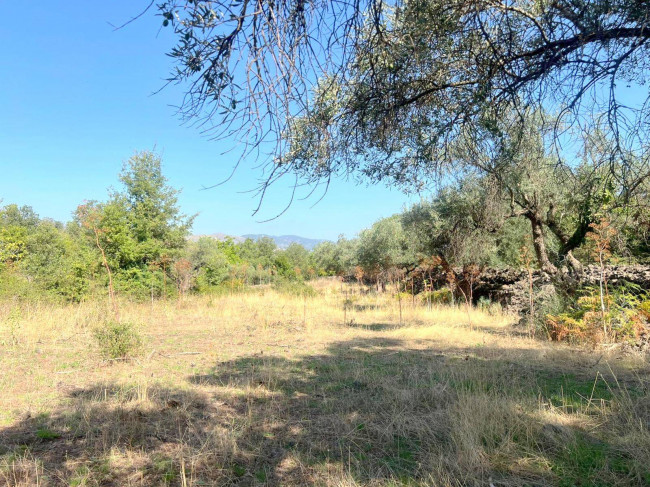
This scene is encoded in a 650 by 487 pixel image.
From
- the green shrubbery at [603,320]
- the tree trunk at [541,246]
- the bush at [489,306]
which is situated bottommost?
the bush at [489,306]

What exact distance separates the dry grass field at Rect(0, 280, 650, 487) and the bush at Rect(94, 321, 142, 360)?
20cm

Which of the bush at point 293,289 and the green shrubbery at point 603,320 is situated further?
the bush at point 293,289

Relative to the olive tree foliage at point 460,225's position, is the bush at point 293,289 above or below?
below

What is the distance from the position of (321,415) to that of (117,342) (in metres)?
4.18

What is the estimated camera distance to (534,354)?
6.35 m

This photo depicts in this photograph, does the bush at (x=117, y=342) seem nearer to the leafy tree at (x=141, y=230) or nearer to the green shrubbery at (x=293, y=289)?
the leafy tree at (x=141, y=230)

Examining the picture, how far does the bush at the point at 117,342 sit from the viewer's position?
20.1 feet

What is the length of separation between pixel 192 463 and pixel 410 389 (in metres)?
2.71

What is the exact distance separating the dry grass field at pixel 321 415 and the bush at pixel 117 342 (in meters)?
0.20

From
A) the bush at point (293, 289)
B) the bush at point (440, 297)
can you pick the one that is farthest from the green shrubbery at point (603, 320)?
the bush at point (293, 289)

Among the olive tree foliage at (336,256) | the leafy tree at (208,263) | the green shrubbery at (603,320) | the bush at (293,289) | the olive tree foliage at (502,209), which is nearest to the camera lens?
the olive tree foliage at (502,209)

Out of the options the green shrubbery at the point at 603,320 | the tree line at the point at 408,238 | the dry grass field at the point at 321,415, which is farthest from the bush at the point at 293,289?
the green shrubbery at the point at 603,320

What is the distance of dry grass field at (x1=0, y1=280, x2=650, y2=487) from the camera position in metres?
2.66

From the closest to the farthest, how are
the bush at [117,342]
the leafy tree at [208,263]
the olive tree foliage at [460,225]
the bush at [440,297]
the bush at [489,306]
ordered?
the bush at [117,342]
the olive tree foliage at [460,225]
the bush at [489,306]
the bush at [440,297]
the leafy tree at [208,263]
